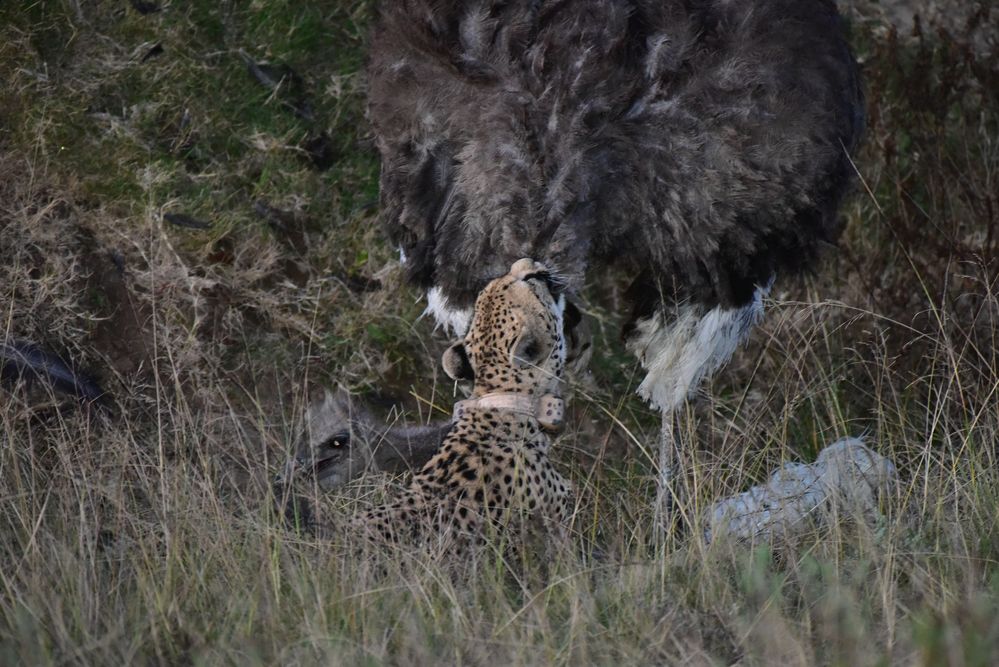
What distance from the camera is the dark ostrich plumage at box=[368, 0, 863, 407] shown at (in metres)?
5.42

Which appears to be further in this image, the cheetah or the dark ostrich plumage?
the dark ostrich plumage

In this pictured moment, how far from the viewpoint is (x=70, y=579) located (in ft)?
13.7

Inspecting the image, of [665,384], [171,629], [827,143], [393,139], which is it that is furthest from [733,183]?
[171,629]

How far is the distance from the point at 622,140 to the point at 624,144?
18mm

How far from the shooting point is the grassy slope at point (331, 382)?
3.97m

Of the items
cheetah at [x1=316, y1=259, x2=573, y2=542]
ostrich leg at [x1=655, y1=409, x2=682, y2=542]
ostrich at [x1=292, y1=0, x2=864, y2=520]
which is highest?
ostrich at [x1=292, y1=0, x2=864, y2=520]

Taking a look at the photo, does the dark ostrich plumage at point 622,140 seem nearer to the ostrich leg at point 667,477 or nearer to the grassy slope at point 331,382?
the ostrich leg at point 667,477

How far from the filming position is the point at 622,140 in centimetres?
547

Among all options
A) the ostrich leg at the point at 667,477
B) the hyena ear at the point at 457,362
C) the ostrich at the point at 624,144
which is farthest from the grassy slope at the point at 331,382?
the hyena ear at the point at 457,362

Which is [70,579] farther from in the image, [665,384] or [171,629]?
[665,384]

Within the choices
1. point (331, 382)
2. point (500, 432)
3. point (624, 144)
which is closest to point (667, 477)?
point (500, 432)

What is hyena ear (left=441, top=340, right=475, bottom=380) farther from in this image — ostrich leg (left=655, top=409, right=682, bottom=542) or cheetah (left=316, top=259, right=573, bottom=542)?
ostrich leg (left=655, top=409, right=682, bottom=542)

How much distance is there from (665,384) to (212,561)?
7.54ft

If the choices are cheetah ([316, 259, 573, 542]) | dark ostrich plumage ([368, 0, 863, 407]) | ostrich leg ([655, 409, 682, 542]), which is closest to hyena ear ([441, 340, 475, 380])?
cheetah ([316, 259, 573, 542])
